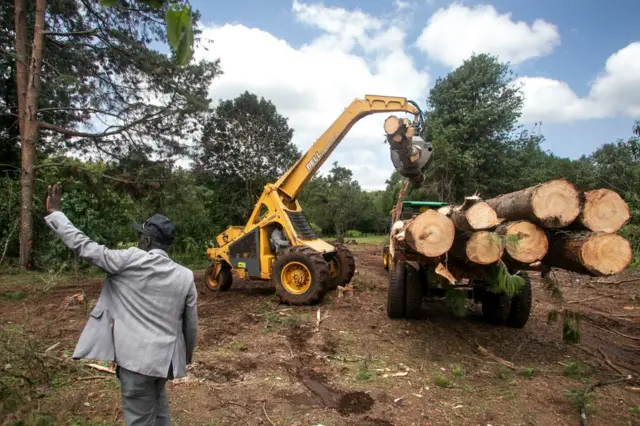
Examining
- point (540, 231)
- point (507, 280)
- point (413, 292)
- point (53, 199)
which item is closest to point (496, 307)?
point (413, 292)

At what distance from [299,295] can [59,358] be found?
13.1 feet

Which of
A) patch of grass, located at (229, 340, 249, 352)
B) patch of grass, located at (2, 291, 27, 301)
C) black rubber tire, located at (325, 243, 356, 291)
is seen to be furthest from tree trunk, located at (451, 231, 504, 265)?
patch of grass, located at (2, 291, 27, 301)

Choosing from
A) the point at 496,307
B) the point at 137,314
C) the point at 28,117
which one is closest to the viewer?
the point at 137,314

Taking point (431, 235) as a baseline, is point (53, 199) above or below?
above

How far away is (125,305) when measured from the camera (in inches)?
108

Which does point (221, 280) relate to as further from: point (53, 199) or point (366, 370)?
point (53, 199)

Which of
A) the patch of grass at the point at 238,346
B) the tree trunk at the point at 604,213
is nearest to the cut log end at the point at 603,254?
the tree trunk at the point at 604,213

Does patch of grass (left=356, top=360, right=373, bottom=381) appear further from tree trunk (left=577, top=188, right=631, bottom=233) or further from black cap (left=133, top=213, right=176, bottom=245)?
black cap (left=133, top=213, right=176, bottom=245)

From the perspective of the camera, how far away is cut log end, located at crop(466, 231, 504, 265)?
173 inches

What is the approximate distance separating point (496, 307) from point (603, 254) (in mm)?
2680

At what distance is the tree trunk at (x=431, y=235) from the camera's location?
4.65 m

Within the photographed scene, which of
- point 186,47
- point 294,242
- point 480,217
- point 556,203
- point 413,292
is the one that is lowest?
point 413,292

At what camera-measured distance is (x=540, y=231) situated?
14.2 ft

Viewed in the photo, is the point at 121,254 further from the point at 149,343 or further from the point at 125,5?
the point at 125,5
